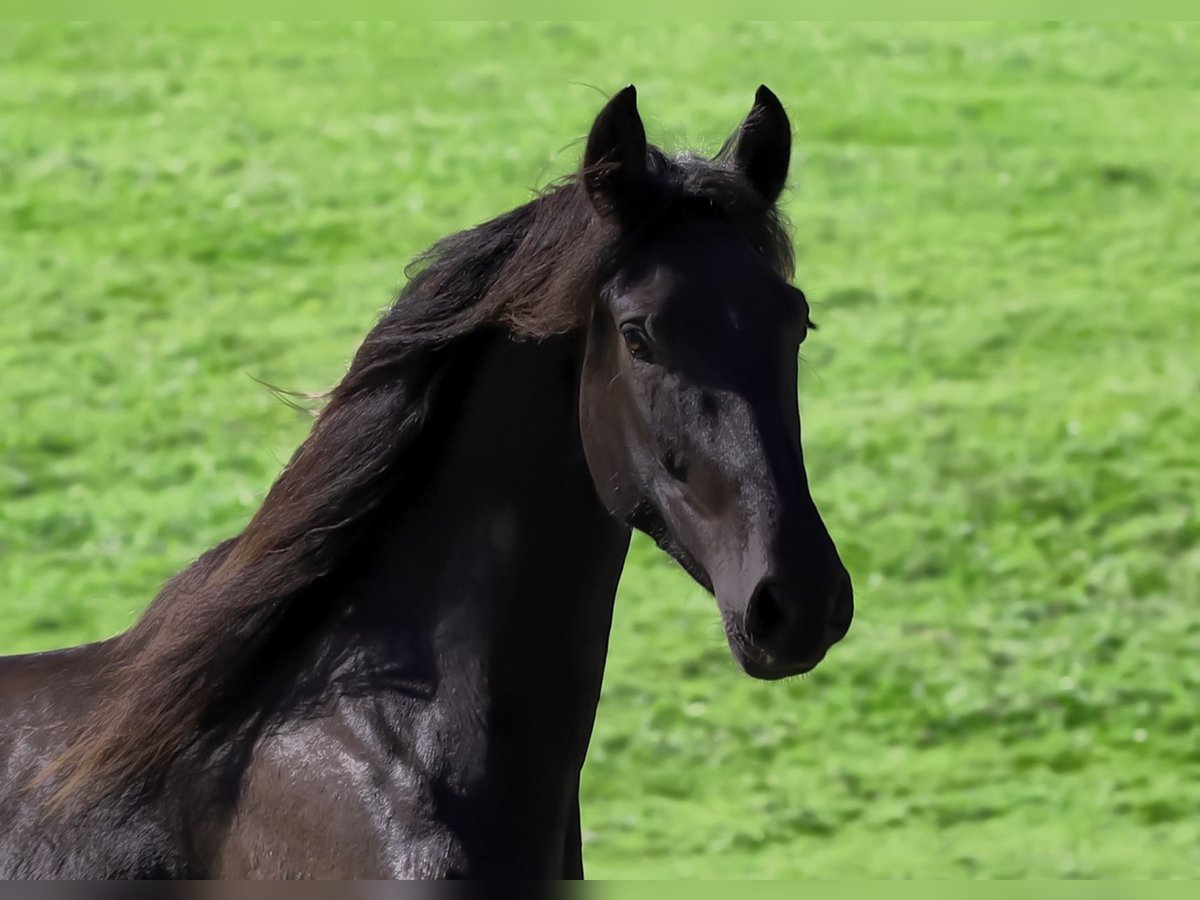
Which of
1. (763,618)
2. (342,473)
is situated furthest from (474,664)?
(763,618)

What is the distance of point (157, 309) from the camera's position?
15.1m

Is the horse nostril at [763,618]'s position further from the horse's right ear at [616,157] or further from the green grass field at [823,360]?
the green grass field at [823,360]

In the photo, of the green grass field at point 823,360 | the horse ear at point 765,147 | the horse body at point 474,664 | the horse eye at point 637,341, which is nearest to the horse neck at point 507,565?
the horse body at point 474,664

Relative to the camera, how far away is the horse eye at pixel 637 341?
338 centimetres

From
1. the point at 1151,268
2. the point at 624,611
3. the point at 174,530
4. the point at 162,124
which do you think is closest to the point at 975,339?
the point at 1151,268

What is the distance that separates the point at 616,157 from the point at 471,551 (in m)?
0.74

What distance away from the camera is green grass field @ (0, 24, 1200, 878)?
9727 mm

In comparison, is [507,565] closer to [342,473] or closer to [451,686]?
[451,686]

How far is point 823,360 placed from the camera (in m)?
14.0

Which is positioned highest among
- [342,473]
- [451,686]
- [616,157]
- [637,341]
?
[616,157]

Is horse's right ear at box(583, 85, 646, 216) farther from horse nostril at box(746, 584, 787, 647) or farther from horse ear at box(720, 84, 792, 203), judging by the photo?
horse nostril at box(746, 584, 787, 647)

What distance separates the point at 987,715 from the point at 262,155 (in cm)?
976

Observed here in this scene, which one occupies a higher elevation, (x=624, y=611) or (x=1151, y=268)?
(x=624, y=611)

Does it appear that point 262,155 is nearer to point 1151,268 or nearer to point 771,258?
point 1151,268
